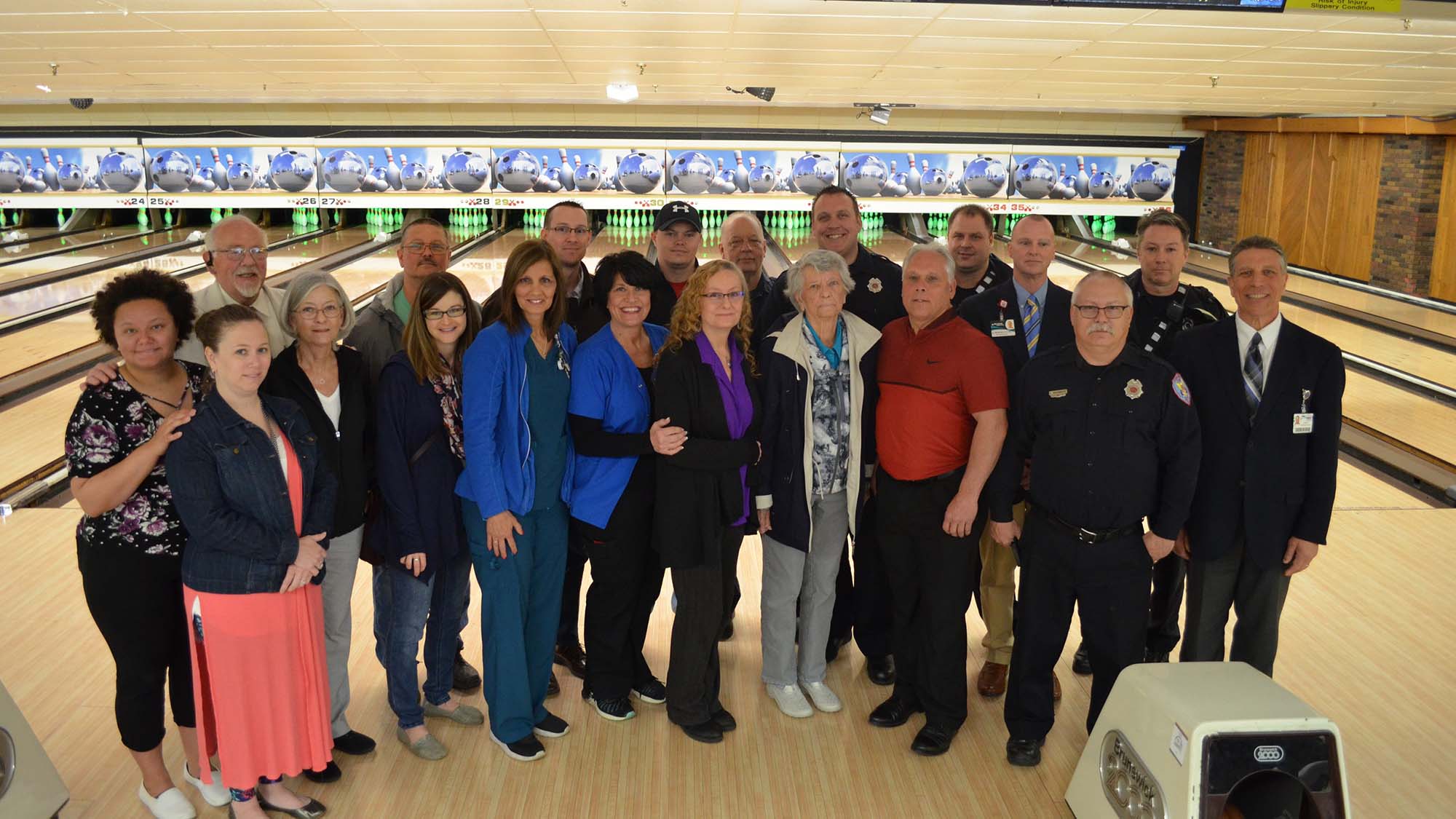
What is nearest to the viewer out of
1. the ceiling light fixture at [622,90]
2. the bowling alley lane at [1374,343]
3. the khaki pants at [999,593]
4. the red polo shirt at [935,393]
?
the red polo shirt at [935,393]

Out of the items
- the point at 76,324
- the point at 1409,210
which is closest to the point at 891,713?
the point at 76,324

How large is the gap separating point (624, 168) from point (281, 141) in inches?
127

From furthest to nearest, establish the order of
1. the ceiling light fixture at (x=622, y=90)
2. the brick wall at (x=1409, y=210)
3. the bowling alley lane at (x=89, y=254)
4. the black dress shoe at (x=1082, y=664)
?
the bowling alley lane at (x=89, y=254) < the brick wall at (x=1409, y=210) < the ceiling light fixture at (x=622, y=90) < the black dress shoe at (x=1082, y=664)

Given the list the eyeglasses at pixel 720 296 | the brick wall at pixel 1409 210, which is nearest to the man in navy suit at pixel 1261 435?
the eyeglasses at pixel 720 296

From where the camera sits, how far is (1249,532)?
2.30 meters

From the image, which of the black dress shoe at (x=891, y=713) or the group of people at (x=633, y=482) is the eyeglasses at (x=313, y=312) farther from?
the black dress shoe at (x=891, y=713)

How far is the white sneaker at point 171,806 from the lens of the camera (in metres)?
2.12

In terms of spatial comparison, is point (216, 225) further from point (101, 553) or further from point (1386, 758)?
point (1386, 758)

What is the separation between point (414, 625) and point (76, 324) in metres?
5.17

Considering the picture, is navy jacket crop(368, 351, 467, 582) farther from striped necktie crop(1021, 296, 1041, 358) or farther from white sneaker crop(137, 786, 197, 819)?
striped necktie crop(1021, 296, 1041, 358)

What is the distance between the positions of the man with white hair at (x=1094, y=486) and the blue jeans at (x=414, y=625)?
131cm

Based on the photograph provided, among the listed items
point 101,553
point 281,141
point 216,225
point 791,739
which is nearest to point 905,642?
point 791,739

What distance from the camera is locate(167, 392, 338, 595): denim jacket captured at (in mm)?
1877

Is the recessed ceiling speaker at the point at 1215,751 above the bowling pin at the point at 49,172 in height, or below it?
below
